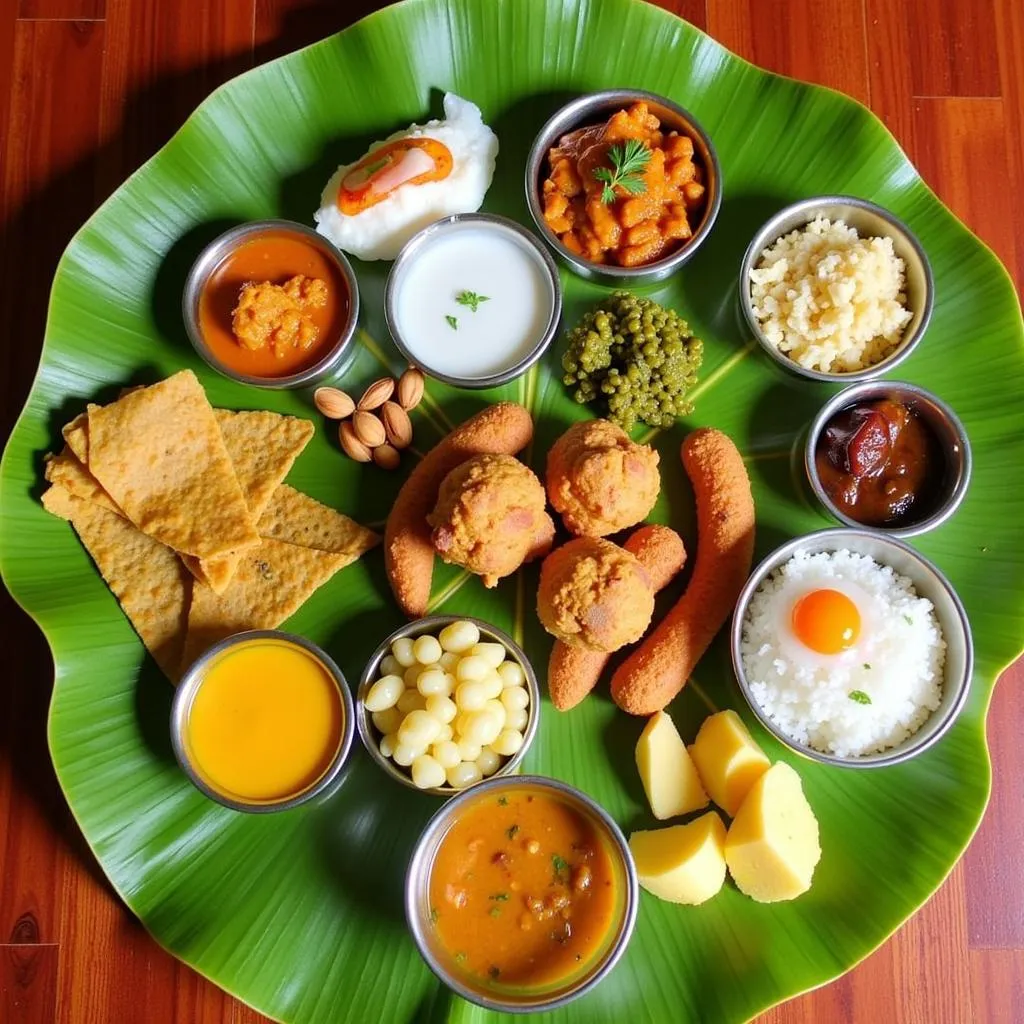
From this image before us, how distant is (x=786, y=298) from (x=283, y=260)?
72.7 inches

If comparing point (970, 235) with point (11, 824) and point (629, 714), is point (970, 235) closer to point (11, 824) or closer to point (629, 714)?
point (629, 714)

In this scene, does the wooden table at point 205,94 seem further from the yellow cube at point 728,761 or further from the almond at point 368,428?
the almond at point 368,428

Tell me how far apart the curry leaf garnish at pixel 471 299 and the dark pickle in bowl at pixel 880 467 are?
132cm

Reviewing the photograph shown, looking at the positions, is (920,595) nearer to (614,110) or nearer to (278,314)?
(614,110)

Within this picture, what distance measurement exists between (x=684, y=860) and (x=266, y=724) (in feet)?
4.79

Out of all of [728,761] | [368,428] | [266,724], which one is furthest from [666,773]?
[368,428]

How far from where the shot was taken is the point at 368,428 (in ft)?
11.0

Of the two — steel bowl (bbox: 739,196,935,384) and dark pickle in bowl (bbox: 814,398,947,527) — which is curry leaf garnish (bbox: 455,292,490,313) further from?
dark pickle in bowl (bbox: 814,398,947,527)

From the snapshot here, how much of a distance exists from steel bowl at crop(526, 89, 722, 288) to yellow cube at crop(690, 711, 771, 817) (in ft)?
5.29

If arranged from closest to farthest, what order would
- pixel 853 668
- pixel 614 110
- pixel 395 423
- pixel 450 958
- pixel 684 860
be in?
1. pixel 450 958
2. pixel 684 860
3. pixel 853 668
4. pixel 395 423
5. pixel 614 110

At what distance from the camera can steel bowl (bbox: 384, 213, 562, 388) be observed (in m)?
3.34

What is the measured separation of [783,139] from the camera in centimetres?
358

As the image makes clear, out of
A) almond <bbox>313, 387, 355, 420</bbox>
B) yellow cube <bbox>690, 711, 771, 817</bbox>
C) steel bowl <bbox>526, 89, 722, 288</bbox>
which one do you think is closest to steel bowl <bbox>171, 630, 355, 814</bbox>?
almond <bbox>313, 387, 355, 420</bbox>

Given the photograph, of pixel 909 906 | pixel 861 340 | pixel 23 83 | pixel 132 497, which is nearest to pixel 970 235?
pixel 861 340
